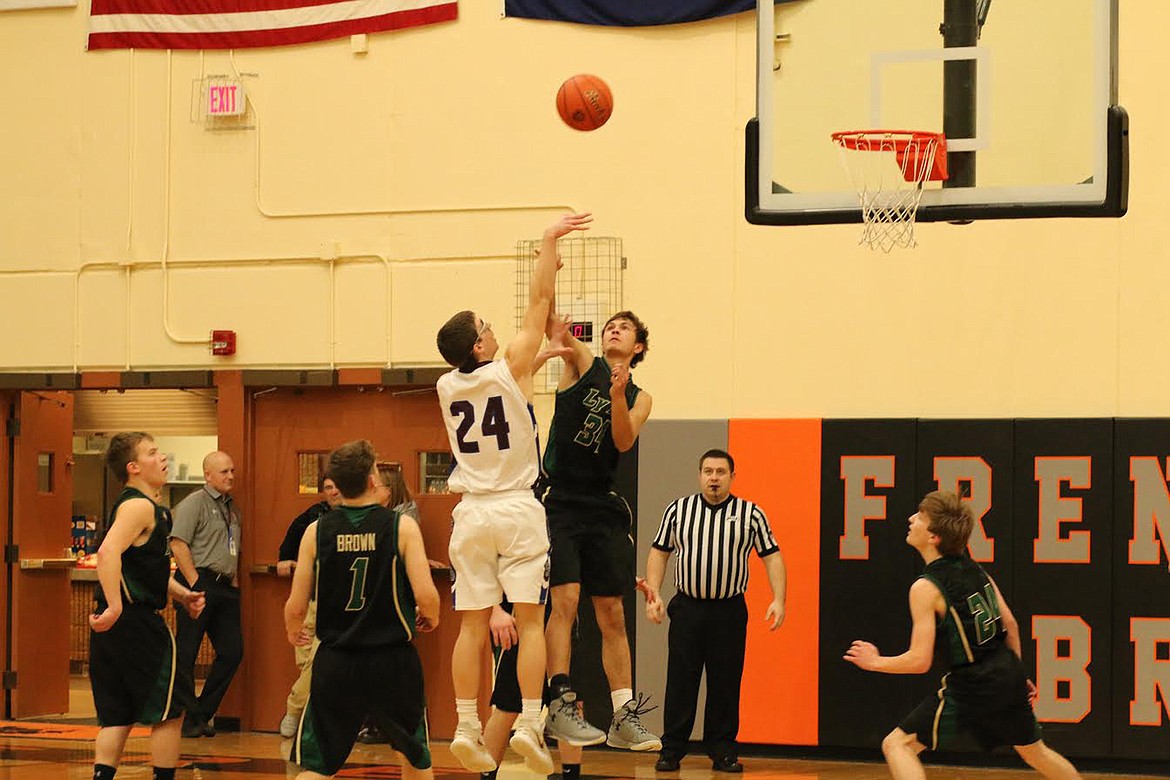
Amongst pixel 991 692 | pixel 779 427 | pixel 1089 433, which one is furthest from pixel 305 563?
pixel 1089 433

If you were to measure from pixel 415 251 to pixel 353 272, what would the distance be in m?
0.49

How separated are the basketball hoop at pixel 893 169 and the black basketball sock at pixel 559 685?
2615 mm

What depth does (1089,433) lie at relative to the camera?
9812 millimetres

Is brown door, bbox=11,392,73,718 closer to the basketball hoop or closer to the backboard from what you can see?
the backboard

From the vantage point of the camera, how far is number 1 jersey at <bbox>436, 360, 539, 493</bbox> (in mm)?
6895

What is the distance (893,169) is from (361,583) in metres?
3.24

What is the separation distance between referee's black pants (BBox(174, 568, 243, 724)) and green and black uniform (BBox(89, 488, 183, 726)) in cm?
339

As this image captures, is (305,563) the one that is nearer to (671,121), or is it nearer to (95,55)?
(671,121)

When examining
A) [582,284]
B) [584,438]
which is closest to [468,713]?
[584,438]

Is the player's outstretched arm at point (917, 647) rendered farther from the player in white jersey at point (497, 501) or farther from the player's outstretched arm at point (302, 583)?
the player's outstretched arm at point (302, 583)

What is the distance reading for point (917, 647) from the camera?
672cm

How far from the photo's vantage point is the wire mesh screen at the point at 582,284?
10680 millimetres

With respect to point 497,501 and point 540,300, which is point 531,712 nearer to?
point 497,501

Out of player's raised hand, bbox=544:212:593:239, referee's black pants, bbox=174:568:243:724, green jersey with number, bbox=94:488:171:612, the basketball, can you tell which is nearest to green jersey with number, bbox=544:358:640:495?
player's raised hand, bbox=544:212:593:239
